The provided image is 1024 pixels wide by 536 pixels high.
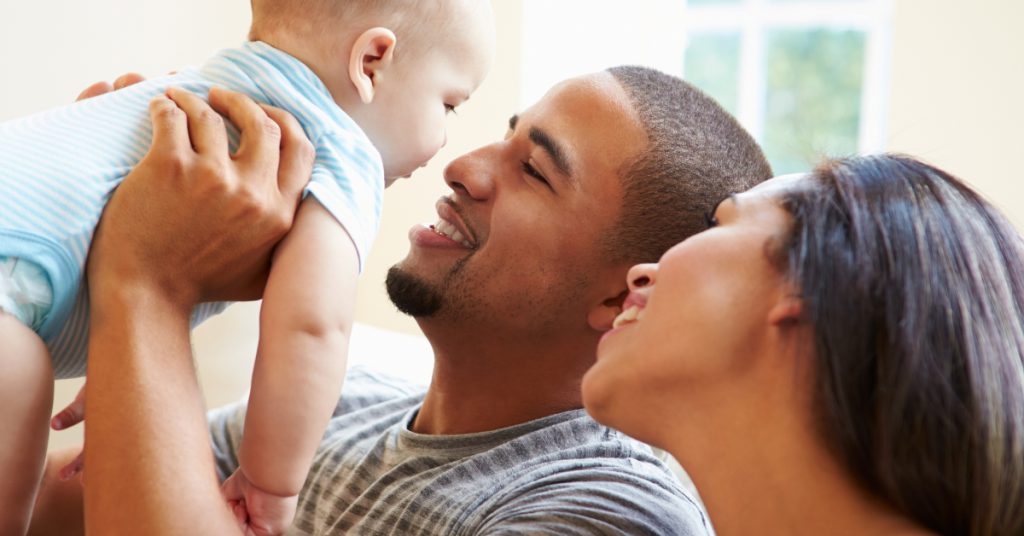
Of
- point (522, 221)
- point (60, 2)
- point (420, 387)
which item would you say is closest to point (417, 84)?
point (522, 221)

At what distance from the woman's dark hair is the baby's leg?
75 centimetres

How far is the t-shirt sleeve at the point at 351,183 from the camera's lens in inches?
46.0

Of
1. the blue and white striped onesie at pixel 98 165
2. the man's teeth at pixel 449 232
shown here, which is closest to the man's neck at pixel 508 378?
the man's teeth at pixel 449 232

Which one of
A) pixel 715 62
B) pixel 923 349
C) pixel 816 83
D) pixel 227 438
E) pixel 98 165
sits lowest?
pixel 816 83

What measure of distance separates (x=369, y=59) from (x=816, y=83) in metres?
5.15

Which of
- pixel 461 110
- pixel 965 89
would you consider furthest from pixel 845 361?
pixel 965 89

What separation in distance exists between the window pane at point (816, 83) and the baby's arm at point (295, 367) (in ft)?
16.5

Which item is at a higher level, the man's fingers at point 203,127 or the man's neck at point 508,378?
the man's fingers at point 203,127

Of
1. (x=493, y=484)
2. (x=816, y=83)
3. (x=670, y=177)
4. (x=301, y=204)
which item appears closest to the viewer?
(x=301, y=204)

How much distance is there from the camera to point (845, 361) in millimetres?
861

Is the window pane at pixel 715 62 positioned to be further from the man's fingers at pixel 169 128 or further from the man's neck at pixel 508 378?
the man's fingers at pixel 169 128

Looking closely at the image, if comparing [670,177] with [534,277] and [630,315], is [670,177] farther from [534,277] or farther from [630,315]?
[630,315]

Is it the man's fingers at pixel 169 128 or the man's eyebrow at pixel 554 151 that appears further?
the man's eyebrow at pixel 554 151

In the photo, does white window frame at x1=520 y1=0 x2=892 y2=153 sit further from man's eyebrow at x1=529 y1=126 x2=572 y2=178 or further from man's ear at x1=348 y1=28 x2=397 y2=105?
man's ear at x1=348 y1=28 x2=397 y2=105
